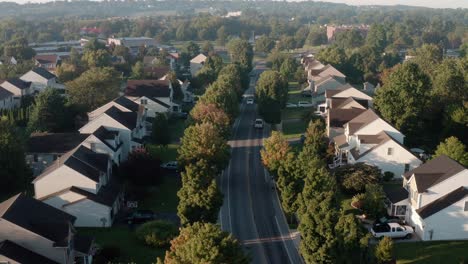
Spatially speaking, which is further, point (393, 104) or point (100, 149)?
point (393, 104)

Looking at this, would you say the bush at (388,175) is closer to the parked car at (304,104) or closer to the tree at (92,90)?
the parked car at (304,104)

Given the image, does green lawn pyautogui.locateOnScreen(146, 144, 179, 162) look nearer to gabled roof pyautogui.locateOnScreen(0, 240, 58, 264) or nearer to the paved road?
the paved road

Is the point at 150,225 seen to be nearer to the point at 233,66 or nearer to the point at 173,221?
the point at 173,221

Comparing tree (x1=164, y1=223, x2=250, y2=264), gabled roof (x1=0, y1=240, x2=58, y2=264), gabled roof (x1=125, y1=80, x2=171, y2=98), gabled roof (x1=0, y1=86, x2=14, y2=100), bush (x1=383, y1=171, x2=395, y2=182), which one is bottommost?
bush (x1=383, y1=171, x2=395, y2=182)

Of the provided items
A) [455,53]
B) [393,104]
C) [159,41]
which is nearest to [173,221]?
[393,104]

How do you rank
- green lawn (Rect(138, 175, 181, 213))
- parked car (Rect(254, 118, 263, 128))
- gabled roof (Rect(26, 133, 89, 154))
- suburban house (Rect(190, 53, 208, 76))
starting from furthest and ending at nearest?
suburban house (Rect(190, 53, 208, 76)) → parked car (Rect(254, 118, 263, 128)) → gabled roof (Rect(26, 133, 89, 154)) → green lawn (Rect(138, 175, 181, 213))

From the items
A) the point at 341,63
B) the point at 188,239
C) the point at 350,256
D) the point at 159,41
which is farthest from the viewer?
the point at 159,41

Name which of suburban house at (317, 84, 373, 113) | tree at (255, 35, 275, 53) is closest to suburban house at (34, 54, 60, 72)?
tree at (255, 35, 275, 53)

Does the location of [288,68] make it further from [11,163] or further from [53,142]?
[11,163]
